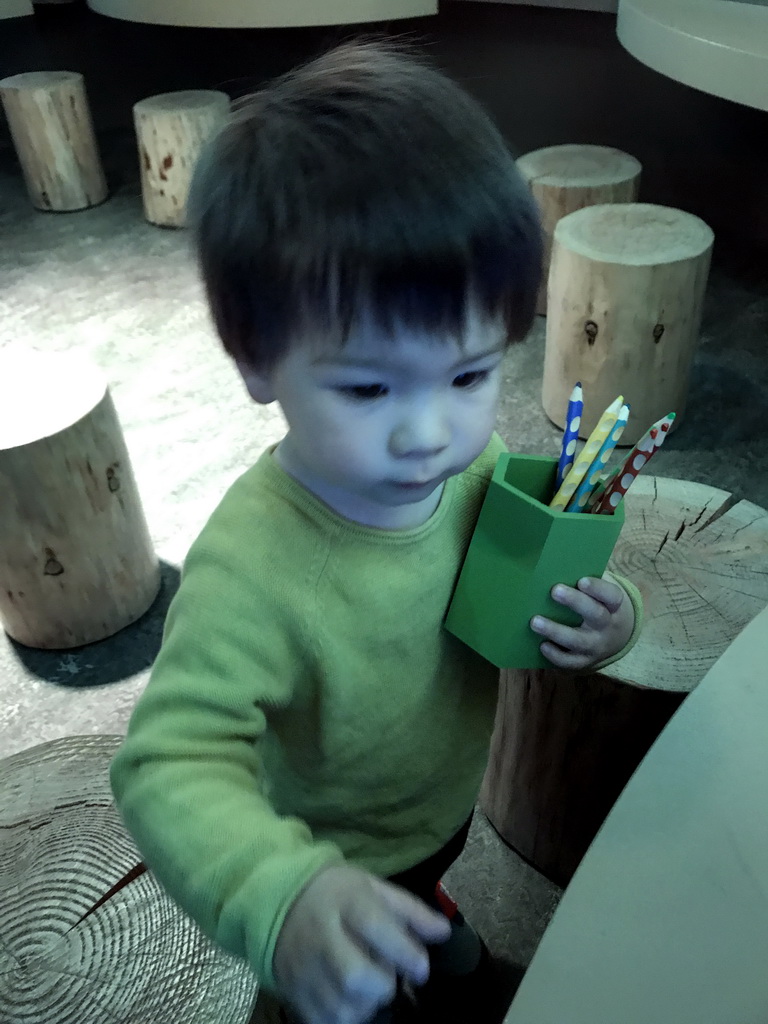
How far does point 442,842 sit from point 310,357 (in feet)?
1.94

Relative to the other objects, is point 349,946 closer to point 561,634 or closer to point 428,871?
point 561,634

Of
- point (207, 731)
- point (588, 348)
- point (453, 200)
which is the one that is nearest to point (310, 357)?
point (453, 200)

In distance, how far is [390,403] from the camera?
57 cm

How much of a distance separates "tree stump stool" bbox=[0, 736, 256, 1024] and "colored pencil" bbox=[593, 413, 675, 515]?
1.74ft

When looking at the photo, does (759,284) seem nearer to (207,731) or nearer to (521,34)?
(207,731)

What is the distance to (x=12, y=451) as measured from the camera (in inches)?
55.4

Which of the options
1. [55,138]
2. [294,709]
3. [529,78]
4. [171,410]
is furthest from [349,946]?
[529,78]

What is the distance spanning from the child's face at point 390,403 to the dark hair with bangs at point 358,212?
0.04 feet

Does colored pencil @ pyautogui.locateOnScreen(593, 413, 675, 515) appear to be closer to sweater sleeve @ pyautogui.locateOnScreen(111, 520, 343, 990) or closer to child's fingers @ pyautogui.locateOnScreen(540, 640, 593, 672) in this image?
child's fingers @ pyautogui.locateOnScreen(540, 640, 593, 672)

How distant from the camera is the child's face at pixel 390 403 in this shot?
1.80ft

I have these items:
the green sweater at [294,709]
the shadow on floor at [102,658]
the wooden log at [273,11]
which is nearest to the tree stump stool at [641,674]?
the green sweater at [294,709]

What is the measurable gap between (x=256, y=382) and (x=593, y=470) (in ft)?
0.99

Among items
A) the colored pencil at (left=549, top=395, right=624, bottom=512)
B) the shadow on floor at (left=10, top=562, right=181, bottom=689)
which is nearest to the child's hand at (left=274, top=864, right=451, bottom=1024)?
the colored pencil at (left=549, top=395, right=624, bottom=512)

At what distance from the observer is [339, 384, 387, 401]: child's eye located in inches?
22.3
